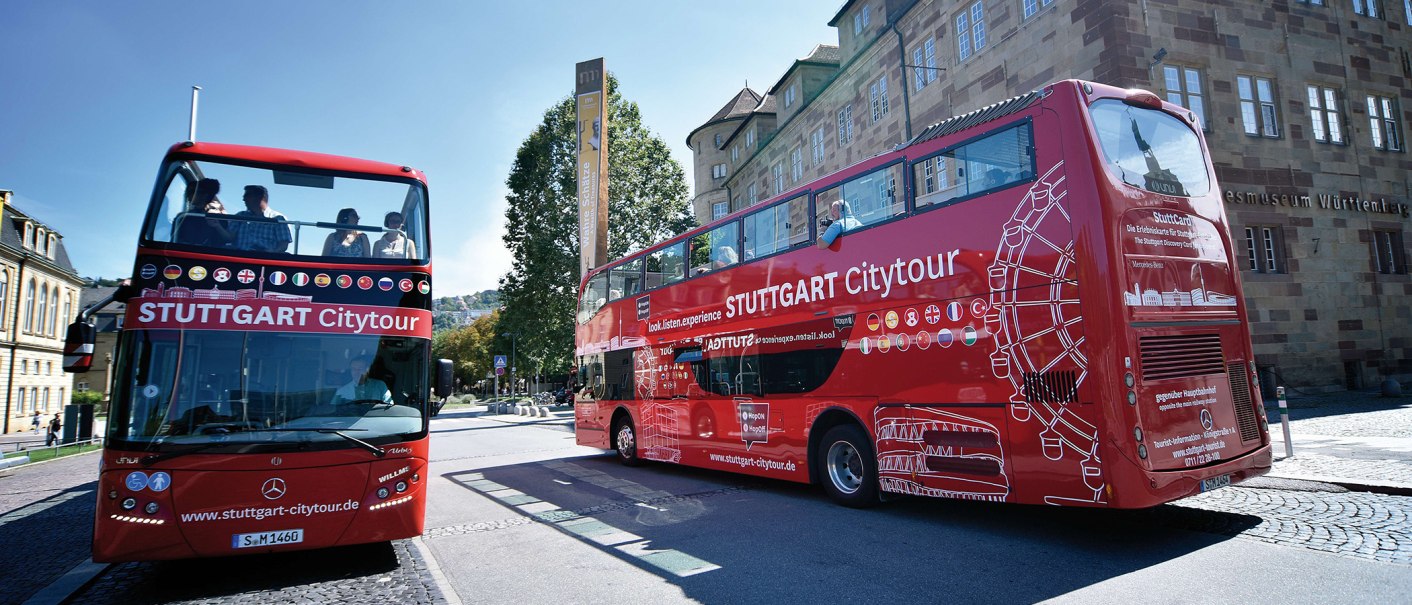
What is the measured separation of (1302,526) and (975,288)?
3.24 metres

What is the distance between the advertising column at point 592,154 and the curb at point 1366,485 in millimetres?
16713

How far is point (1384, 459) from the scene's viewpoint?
27.6 feet

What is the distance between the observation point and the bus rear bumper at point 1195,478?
5.40 meters

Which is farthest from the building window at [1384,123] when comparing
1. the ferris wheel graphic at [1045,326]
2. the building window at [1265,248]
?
the ferris wheel graphic at [1045,326]

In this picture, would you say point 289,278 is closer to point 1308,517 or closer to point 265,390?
point 265,390

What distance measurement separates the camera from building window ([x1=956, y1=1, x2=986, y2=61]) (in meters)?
21.0

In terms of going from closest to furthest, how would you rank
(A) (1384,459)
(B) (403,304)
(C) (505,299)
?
1. (B) (403,304)
2. (A) (1384,459)
3. (C) (505,299)

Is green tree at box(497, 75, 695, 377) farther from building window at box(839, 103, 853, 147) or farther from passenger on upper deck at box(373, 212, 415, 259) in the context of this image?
passenger on upper deck at box(373, 212, 415, 259)

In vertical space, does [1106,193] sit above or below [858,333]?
above

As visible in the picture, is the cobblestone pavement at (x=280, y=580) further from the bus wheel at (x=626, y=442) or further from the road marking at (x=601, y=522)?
the bus wheel at (x=626, y=442)

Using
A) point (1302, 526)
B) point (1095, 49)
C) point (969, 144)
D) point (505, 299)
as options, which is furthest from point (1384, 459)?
point (505, 299)

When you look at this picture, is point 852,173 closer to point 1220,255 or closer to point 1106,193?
point 1106,193

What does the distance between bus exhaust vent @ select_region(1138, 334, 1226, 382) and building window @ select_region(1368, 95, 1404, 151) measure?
2155 centimetres

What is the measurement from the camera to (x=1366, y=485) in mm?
7062
